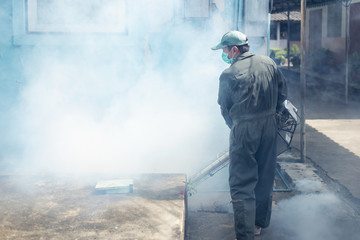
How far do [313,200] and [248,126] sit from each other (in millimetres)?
1970

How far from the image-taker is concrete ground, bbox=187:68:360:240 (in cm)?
434

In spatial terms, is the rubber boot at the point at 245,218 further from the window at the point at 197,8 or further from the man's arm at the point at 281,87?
the window at the point at 197,8

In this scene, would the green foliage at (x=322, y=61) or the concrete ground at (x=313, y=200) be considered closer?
the concrete ground at (x=313, y=200)

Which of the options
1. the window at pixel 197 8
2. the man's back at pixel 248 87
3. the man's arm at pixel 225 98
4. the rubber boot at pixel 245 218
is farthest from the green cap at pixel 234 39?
the window at pixel 197 8

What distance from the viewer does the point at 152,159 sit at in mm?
6129

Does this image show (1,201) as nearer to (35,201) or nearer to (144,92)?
(35,201)

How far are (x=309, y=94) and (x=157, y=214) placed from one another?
12.2 m

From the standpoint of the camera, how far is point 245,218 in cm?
368

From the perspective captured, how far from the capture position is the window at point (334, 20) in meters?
20.2

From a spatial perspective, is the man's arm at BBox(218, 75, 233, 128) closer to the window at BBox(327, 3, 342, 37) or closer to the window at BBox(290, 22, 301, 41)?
the window at BBox(327, 3, 342, 37)

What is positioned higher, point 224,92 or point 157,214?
point 224,92

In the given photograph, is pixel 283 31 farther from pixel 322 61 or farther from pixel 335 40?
pixel 335 40

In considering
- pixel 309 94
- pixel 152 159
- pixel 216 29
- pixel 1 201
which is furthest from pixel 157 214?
pixel 309 94

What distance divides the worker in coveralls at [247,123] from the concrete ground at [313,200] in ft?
2.18
